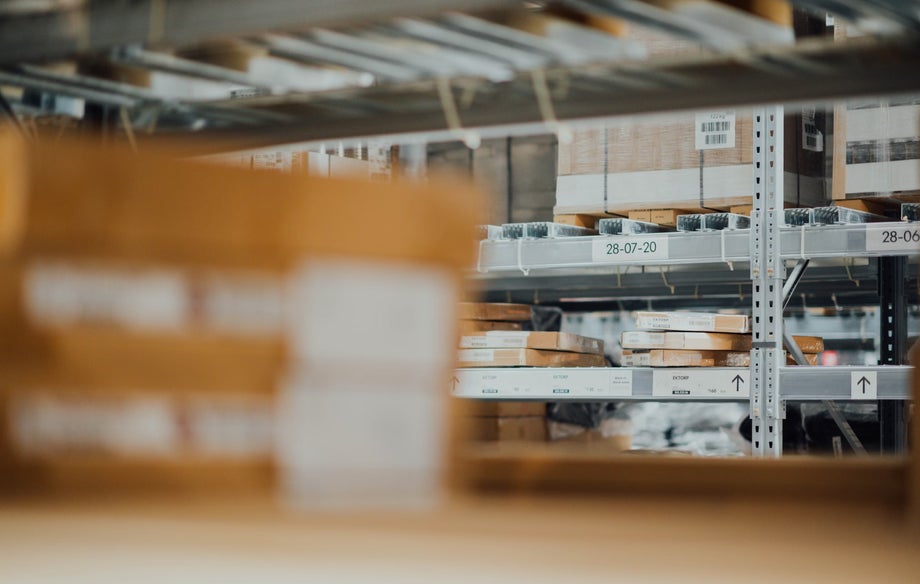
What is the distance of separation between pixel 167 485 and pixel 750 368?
3794mm

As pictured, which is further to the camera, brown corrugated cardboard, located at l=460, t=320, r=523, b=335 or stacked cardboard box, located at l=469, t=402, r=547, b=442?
stacked cardboard box, located at l=469, t=402, r=547, b=442

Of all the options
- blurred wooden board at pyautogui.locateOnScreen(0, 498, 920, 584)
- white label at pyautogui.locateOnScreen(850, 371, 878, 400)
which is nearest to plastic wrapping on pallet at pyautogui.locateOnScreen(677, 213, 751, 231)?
white label at pyautogui.locateOnScreen(850, 371, 878, 400)

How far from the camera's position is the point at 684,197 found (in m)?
5.02

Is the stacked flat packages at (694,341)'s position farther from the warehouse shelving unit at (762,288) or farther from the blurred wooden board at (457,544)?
the blurred wooden board at (457,544)

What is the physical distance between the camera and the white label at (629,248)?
4.96 meters

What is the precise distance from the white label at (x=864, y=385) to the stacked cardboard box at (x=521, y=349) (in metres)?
1.31

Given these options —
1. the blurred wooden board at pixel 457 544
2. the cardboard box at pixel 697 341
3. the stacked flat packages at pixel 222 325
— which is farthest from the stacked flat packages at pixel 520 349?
the stacked flat packages at pixel 222 325

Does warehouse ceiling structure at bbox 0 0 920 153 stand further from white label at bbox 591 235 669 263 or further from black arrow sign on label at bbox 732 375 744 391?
black arrow sign on label at bbox 732 375 744 391

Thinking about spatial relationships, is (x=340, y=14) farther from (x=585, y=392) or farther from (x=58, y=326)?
(x=585, y=392)

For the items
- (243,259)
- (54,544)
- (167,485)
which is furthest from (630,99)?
(54,544)

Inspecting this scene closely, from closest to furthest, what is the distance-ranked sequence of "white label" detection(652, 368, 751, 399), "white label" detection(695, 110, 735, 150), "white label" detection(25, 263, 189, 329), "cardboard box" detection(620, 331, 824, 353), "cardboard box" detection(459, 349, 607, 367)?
1. "white label" detection(25, 263, 189, 329)
2. "white label" detection(695, 110, 735, 150)
3. "white label" detection(652, 368, 751, 399)
4. "cardboard box" detection(620, 331, 824, 353)
5. "cardboard box" detection(459, 349, 607, 367)

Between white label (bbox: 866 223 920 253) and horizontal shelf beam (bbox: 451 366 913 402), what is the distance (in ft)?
1.44

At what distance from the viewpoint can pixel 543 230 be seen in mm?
5305

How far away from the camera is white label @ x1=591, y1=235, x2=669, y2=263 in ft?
16.3
